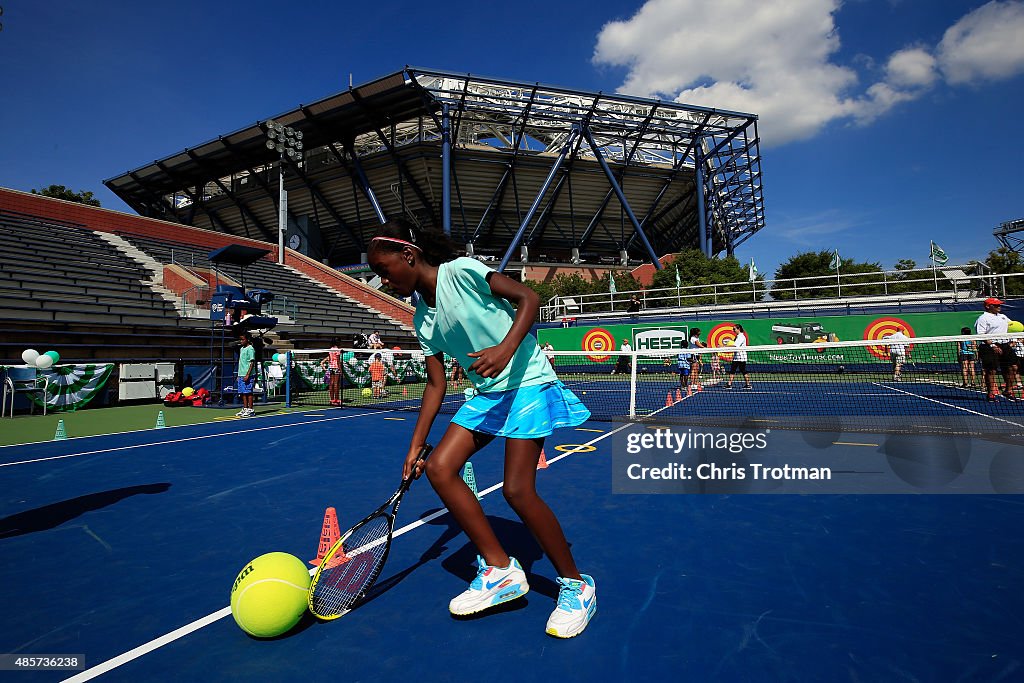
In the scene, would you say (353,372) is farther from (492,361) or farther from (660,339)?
(492,361)

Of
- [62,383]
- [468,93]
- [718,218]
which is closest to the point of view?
[62,383]

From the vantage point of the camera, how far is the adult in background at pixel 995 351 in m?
11.0

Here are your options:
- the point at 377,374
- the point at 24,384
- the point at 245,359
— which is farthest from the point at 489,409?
the point at 24,384

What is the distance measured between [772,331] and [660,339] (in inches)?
197

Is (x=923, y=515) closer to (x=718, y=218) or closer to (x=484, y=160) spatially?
(x=484, y=160)

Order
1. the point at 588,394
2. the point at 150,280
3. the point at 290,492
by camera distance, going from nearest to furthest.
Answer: the point at 290,492 → the point at 588,394 → the point at 150,280

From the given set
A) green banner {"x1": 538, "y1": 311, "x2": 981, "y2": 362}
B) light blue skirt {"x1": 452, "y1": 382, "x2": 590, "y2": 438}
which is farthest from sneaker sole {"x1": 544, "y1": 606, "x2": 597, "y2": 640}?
green banner {"x1": 538, "y1": 311, "x2": 981, "y2": 362}

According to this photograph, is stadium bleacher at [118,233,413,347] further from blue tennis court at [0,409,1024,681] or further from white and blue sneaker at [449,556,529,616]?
white and blue sneaker at [449,556,529,616]

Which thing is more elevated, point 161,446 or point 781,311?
point 781,311

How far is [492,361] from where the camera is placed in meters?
2.44

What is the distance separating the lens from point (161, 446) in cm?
830

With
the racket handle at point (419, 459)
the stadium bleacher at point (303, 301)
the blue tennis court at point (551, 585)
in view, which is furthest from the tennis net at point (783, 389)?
the racket handle at point (419, 459)

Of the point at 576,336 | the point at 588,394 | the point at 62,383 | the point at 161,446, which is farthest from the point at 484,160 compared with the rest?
the point at 161,446

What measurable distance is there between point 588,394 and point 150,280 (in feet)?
63.2
